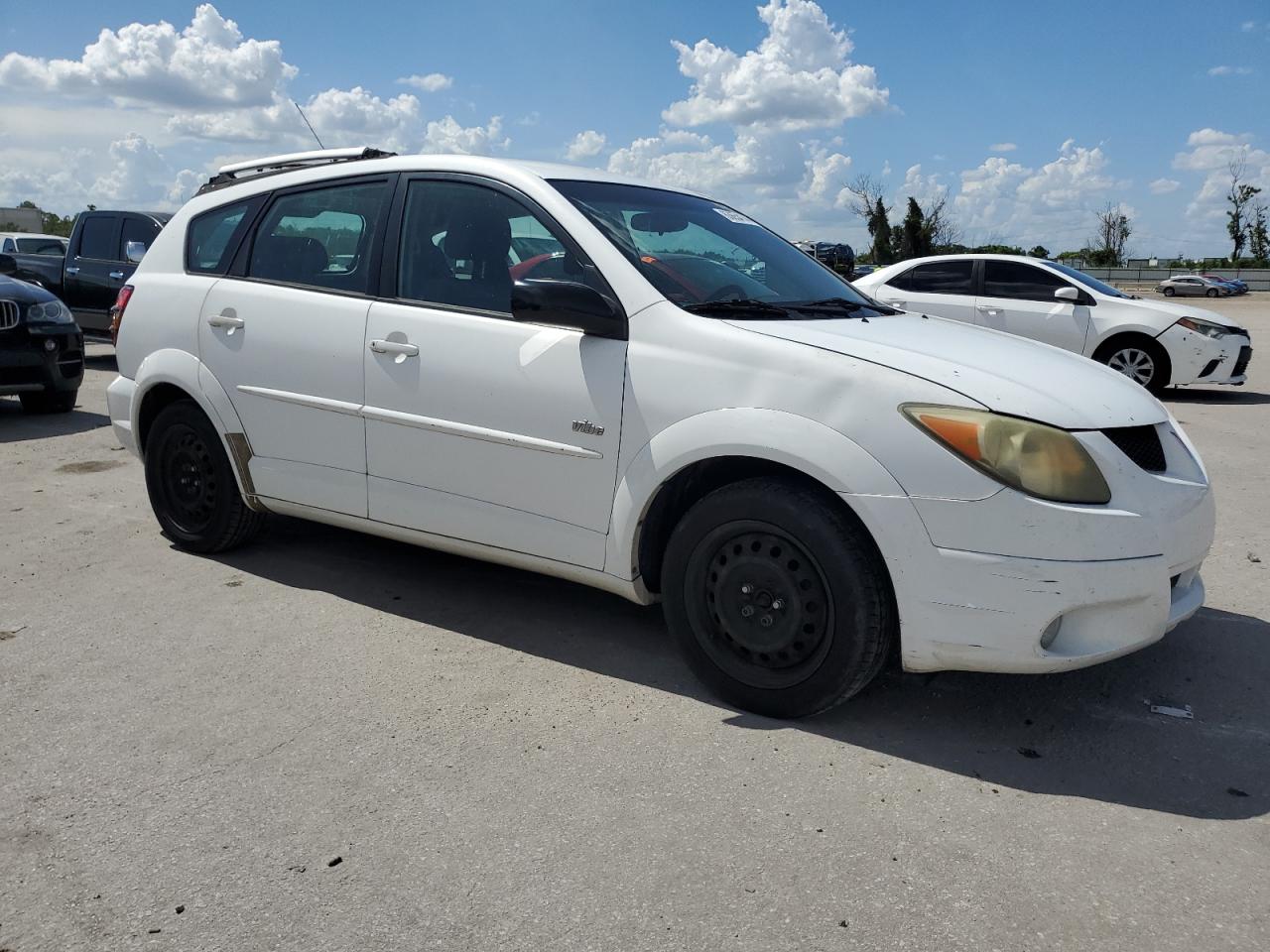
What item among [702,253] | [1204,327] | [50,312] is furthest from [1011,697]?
[1204,327]

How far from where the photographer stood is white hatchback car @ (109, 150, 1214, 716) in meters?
3.07

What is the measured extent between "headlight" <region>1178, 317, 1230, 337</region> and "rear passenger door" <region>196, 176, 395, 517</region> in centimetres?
987

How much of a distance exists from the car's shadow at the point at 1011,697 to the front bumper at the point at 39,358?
5.51 meters

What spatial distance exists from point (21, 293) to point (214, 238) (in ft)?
17.7

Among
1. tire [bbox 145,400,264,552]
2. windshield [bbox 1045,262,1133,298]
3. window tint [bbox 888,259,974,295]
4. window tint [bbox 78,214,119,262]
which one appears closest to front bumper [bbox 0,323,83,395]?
window tint [bbox 78,214,119,262]

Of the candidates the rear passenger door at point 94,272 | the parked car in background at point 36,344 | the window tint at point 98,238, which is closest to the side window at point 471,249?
the parked car in background at point 36,344

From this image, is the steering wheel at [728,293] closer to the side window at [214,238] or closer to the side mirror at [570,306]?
the side mirror at [570,306]

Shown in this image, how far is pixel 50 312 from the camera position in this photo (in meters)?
9.35

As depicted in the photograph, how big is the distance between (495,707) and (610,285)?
148 cm

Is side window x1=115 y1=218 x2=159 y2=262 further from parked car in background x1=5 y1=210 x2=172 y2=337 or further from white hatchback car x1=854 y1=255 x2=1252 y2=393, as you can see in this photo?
white hatchback car x1=854 y1=255 x2=1252 y2=393

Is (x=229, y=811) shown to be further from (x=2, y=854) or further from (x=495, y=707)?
(x=495, y=707)

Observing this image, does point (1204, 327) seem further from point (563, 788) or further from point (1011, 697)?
point (563, 788)

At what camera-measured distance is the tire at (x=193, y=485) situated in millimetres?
4949

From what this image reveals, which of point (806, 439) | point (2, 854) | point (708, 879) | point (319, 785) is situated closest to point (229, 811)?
point (319, 785)
